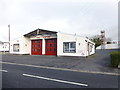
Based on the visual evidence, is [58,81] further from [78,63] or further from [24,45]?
[24,45]

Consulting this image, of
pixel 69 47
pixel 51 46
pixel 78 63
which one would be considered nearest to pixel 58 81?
pixel 78 63

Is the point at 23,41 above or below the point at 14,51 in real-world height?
above

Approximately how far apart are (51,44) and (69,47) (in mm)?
3885

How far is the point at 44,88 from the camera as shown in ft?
14.9

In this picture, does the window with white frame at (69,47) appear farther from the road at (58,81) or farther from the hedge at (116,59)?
the road at (58,81)

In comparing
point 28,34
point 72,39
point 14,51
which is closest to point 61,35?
point 72,39

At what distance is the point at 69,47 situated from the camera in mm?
17109

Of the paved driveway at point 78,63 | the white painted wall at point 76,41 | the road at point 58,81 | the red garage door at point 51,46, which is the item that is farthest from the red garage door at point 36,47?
the road at point 58,81

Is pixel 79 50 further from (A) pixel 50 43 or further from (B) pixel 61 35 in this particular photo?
(A) pixel 50 43

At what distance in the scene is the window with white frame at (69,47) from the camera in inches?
660

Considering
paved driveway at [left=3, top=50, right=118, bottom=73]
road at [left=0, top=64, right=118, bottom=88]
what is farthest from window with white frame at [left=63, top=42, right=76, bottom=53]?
road at [left=0, top=64, right=118, bottom=88]

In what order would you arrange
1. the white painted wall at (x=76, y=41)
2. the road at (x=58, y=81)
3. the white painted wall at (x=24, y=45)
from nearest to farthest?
the road at (x=58, y=81) < the white painted wall at (x=76, y=41) < the white painted wall at (x=24, y=45)

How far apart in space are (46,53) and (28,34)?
5873mm

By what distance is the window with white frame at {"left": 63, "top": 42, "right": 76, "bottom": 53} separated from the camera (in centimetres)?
1676
